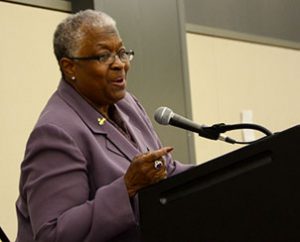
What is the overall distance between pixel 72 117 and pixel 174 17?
6.76 feet

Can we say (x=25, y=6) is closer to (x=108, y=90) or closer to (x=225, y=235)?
(x=108, y=90)

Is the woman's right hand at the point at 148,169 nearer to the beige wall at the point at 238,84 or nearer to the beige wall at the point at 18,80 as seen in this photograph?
the beige wall at the point at 18,80

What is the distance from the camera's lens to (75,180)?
155cm

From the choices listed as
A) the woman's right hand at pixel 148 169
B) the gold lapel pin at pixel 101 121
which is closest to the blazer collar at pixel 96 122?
the gold lapel pin at pixel 101 121

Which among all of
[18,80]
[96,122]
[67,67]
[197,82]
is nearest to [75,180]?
[96,122]

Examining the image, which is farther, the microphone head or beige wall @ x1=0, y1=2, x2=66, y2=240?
beige wall @ x1=0, y1=2, x2=66, y2=240

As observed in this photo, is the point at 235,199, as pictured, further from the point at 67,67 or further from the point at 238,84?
the point at 238,84

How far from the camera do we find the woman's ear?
1.76 m

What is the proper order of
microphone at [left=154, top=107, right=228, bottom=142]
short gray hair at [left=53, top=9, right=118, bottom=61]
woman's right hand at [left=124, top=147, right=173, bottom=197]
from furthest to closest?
1. short gray hair at [left=53, top=9, right=118, bottom=61]
2. microphone at [left=154, top=107, right=228, bottom=142]
3. woman's right hand at [left=124, top=147, right=173, bottom=197]

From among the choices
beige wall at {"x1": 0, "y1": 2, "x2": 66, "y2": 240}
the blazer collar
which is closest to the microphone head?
the blazer collar

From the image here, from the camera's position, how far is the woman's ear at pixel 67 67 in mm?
1759

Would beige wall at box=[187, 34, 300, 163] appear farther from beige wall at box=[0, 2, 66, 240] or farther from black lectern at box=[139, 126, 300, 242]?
black lectern at box=[139, 126, 300, 242]

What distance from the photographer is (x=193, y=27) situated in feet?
12.8

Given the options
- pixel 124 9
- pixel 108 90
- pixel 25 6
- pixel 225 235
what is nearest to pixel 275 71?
pixel 124 9
